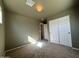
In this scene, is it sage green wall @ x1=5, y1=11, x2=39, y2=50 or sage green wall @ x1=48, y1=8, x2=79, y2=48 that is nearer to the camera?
sage green wall @ x1=48, y1=8, x2=79, y2=48

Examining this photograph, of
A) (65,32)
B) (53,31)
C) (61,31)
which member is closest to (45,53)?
(65,32)

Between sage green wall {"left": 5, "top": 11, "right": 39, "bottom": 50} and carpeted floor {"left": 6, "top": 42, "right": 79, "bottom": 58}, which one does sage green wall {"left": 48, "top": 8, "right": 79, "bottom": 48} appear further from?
sage green wall {"left": 5, "top": 11, "right": 39, "bottom": 50}

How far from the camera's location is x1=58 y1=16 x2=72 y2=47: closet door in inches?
153

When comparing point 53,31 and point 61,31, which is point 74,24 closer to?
point 61,31

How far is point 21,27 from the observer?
4484 millimetres

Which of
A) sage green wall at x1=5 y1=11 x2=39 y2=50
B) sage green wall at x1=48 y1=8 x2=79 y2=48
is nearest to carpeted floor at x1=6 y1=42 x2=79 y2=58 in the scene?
sage green wall at x1=48 y1=8 x2=79 y2=48

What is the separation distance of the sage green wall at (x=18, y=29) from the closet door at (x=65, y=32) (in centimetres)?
239

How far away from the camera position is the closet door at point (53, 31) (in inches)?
193

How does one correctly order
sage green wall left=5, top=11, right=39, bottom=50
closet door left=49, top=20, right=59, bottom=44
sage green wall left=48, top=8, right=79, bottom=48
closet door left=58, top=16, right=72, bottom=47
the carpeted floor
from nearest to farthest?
the carpeted floor < sage green wall left=48, top=8, right=79, bottom=48 < sage green wall left=5, top=11, right=39, bottom=50 < closet door left=58, top=16, right=72, bottom=47 < closet door left=49, top=20, right=59, bottom=44

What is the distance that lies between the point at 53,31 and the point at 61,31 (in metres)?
0.82

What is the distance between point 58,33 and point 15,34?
3.08m

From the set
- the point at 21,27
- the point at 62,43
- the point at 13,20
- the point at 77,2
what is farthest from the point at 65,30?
the point at 13,20

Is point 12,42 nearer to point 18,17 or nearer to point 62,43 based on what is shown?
point 18,17

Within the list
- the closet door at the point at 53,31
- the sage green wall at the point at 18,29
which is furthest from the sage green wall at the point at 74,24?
the sage green wall at the point at 18,29
